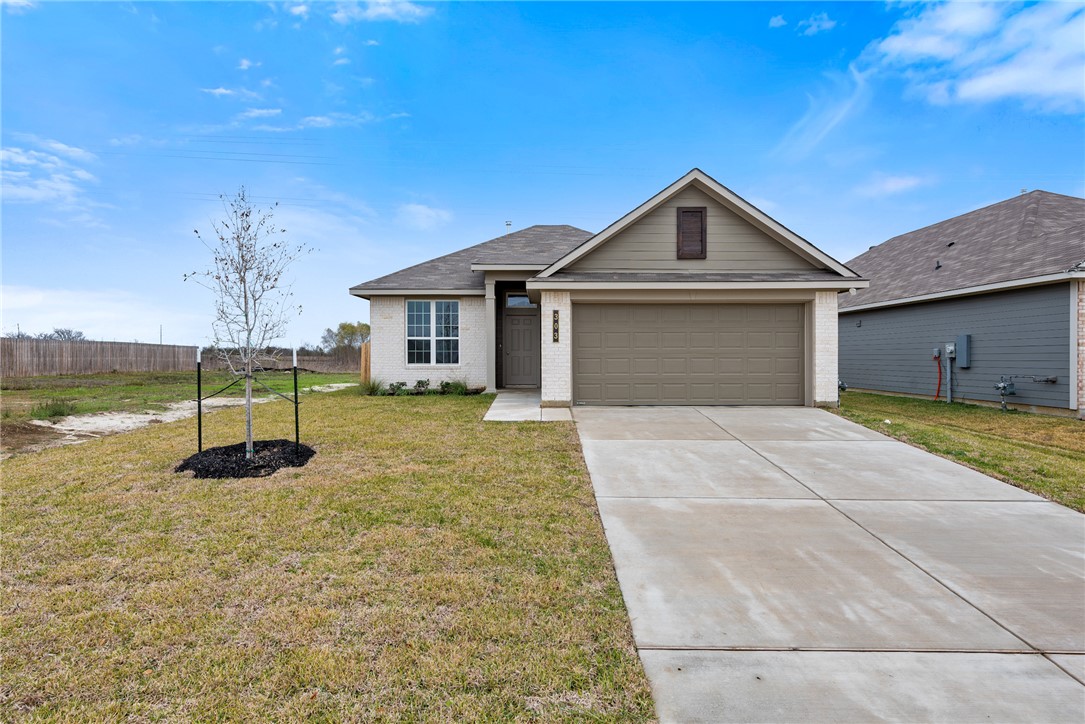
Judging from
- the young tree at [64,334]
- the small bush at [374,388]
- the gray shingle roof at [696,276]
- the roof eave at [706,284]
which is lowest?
the small bush at [374,388]

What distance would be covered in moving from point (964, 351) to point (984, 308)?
1.16 meters

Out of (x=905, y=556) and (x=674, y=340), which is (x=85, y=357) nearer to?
(x=674, y=340)

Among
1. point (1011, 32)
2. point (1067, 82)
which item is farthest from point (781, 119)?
point (1067, 82)

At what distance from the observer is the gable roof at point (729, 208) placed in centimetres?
1088

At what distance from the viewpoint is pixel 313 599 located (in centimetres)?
301

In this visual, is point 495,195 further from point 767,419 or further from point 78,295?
point 78,295

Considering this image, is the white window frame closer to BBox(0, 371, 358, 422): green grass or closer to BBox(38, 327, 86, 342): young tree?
BBox(0, 371, 358, 422): green grass

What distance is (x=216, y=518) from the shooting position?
442 cm

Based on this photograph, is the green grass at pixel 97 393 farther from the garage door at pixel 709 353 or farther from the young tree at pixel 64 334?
the garage door at pixel 709 353

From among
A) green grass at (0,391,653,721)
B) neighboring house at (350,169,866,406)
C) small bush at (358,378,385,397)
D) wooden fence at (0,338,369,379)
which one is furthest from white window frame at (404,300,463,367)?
green grass at (0,391,653,721)

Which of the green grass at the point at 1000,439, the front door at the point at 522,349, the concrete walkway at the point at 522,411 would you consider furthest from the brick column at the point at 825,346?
the front door at the point at 522,349

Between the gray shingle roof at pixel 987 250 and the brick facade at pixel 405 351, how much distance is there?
1264cm

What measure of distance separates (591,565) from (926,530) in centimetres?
312

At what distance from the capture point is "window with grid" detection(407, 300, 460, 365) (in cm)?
1462
